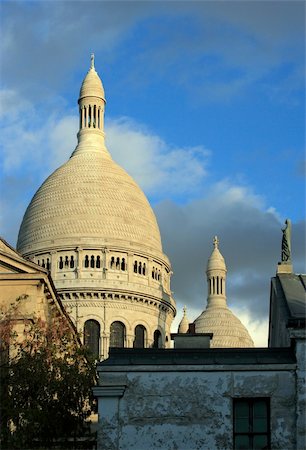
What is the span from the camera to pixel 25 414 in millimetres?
37312

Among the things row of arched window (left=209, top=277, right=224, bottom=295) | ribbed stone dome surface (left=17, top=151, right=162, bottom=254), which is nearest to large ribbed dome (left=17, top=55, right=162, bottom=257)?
ribbed stone dome surface (left=17, top=151, right=162, bottom=254)

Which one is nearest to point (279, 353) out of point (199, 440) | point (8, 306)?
point (199, 440)

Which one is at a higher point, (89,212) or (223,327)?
(89,212)

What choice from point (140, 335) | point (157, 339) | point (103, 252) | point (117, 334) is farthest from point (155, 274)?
point (117, 334)

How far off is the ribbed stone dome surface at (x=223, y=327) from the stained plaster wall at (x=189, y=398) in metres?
90.7

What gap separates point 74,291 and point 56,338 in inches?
3009

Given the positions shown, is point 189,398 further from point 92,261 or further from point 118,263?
point 92,261

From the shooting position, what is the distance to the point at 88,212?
125 meters

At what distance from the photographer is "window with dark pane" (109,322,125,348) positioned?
120375mm

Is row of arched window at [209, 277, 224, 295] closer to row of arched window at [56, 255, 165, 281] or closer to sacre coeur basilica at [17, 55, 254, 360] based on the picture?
sacre coeur basilica at [17, 55, 254, 360]

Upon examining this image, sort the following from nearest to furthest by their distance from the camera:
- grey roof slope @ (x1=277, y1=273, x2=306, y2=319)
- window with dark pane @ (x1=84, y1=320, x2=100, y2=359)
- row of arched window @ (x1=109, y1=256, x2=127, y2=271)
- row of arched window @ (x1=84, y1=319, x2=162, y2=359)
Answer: grey roof slope @ (x1=277, y1=273, x2=306, y2=319), window with dark pane @ (x1=84, y1=320, x2=100, y2=359), row of arched window @ (x1=84, y1=319, x2=162, y2=359), row of arched window @ (x1=109, y1=256, x2=127, y2=271)

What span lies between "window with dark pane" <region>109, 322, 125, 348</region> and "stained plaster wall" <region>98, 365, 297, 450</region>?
86.9 meters

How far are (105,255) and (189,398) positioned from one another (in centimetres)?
8869

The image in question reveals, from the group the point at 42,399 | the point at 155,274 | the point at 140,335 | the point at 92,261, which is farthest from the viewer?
the point at 155,274
